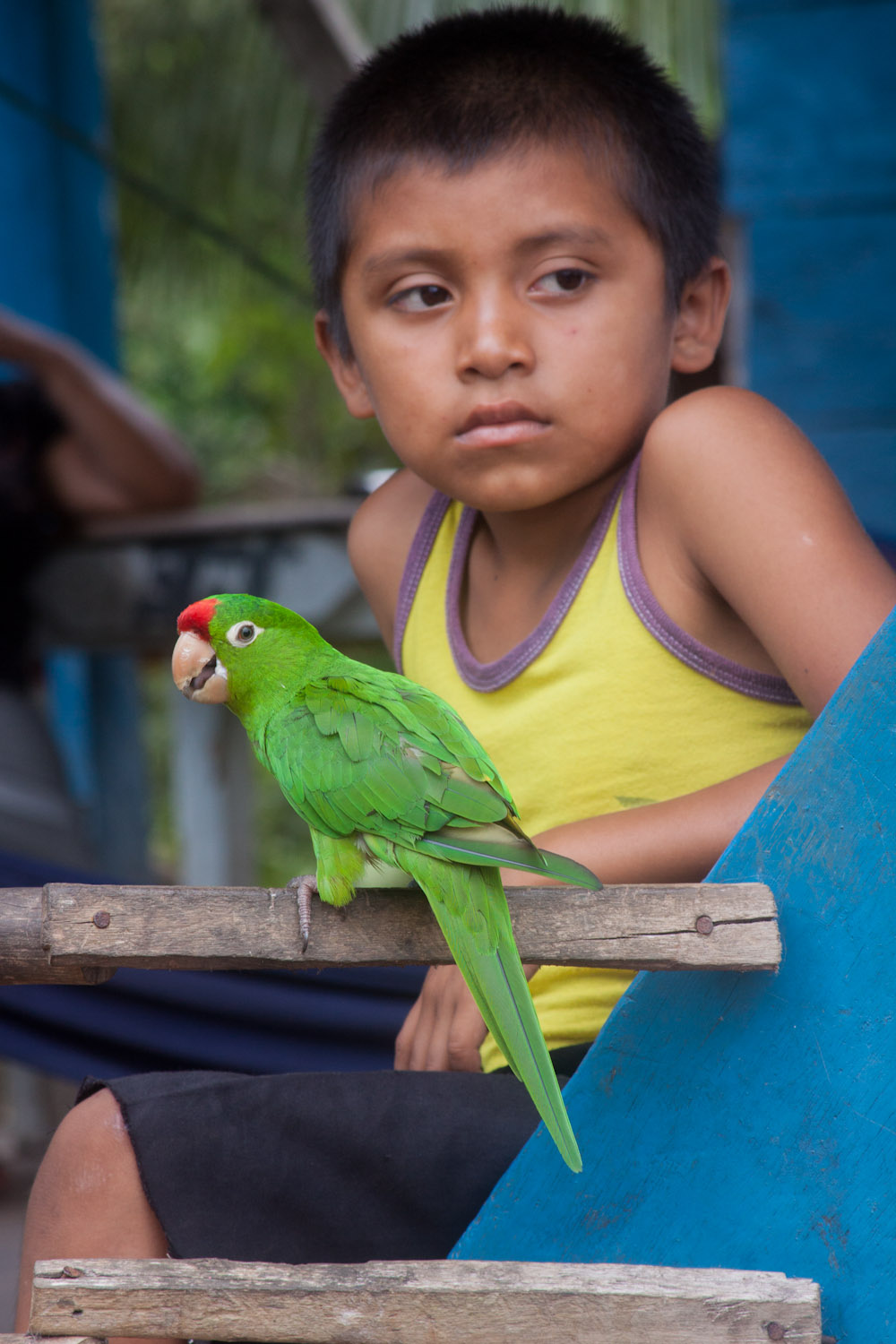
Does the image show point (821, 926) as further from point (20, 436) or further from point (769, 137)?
point (20, 436)

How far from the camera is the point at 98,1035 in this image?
195 centimetres

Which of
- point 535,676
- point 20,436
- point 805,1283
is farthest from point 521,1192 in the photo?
point 20,436

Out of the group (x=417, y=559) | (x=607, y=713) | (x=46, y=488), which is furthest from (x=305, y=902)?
(x=46, y=488)

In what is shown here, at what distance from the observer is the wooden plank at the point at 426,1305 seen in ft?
2.25

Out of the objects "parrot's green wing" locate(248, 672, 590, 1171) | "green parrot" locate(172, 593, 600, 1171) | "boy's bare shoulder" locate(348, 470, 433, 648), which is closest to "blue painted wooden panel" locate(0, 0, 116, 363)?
"boy's bare shoulder" locate(348, 470, 433, 648)

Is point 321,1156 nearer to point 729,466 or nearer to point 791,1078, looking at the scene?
point 791,1078

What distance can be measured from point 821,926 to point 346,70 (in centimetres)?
299

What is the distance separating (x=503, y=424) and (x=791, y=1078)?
0.54m

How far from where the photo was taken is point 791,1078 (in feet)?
2.48

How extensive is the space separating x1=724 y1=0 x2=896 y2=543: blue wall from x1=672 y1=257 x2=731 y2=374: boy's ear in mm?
1294

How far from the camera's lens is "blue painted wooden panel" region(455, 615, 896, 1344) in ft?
2.43

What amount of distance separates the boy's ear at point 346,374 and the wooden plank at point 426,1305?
0.79 metres

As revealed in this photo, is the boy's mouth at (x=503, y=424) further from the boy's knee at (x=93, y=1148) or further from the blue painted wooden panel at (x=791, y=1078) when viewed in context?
the boy's knee at (x=93, y=1148)

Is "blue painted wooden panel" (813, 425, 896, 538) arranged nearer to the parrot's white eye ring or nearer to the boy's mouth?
the boy's mouth
